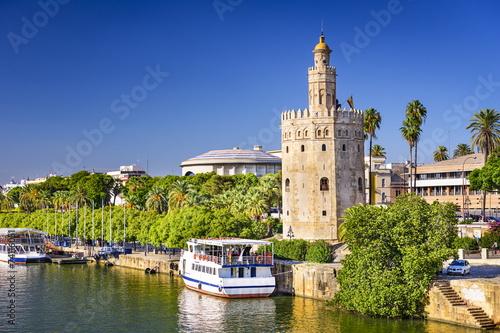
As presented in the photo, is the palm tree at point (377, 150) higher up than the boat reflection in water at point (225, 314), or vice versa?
the palm tree at point (377, 150)

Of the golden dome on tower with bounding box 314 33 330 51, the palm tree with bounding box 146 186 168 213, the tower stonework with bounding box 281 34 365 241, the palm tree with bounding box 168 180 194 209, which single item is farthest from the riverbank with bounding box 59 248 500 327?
the palm tree with bounding box 146 186 168 213

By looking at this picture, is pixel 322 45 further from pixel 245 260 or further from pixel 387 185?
pixel 387 185

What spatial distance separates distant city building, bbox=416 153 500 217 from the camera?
9794cm

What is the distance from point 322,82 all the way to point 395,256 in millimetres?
31582

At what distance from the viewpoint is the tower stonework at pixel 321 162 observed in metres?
64.8

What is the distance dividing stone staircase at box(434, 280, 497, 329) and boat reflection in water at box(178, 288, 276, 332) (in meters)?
10.7

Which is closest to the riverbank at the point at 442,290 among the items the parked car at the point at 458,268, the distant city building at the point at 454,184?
the parked car at the point at 458,268

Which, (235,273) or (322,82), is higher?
(322,82)

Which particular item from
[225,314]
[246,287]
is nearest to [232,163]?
[246,287]

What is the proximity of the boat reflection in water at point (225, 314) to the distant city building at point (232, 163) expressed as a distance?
126 metres

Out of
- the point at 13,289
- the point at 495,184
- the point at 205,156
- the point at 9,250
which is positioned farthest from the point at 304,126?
the point at 205,156

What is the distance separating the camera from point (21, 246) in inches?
3206

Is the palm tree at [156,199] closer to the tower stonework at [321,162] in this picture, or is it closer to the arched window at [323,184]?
the tower stonework at [321,162]

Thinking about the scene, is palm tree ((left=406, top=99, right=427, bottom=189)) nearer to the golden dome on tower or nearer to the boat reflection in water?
the golden dome on tower
